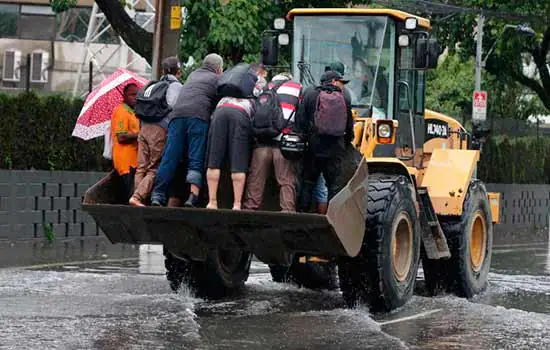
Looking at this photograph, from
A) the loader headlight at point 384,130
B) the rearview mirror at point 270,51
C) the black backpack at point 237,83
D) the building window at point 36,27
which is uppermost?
the building window at point 36,27

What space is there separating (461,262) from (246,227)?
11.8 ft

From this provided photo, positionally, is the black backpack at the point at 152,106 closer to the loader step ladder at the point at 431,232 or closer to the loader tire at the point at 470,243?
the loader step ladder at the point at 431,232

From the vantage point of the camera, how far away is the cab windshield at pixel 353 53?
1491cm

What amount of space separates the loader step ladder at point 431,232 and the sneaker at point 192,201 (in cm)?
280

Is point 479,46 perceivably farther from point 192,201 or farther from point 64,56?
point 192,201

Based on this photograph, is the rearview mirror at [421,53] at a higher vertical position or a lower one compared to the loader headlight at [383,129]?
higher

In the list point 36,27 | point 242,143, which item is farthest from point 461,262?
point 36,27

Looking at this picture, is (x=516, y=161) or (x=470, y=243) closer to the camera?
(x=470, y=243)

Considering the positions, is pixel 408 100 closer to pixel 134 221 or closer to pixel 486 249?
pixel 486 249

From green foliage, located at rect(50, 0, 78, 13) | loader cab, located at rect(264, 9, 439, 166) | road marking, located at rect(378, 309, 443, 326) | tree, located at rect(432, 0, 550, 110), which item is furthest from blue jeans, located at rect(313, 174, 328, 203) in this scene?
tree, located at rect(432, 0, 550, 110)

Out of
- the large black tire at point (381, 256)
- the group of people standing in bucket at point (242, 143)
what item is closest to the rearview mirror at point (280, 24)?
the group of people standing in bucket at point (242, 143)

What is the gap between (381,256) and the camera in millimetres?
13070

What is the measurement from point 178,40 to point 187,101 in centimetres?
744

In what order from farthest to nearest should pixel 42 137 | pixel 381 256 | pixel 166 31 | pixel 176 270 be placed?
1. pixel 42 137
2. pixel 166 31
3. pixel 176 270
4. pixel 381 256
